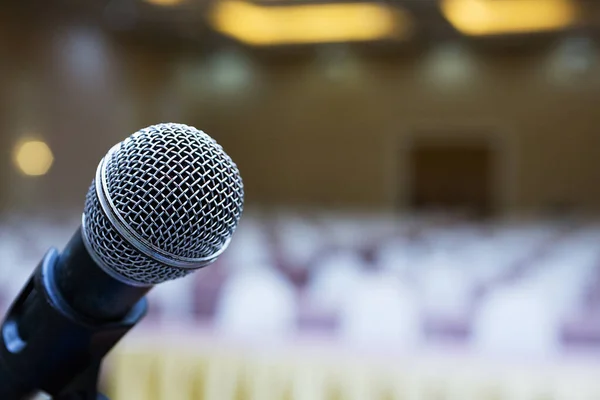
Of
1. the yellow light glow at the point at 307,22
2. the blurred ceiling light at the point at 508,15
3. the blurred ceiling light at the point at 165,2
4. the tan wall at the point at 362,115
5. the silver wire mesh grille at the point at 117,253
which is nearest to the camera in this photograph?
the silver wire mesh grille at the point at 117,253

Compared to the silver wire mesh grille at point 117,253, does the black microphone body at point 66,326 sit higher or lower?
lower

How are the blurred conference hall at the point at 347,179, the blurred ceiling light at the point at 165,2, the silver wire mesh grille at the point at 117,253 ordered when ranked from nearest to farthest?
the silver wire mesh grille at the point at 117,253
the blurred conference hall at the point at 347,179
the blurred ceiling light at the point at 165,2

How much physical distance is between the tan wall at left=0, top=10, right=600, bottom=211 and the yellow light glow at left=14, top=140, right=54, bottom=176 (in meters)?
1.37

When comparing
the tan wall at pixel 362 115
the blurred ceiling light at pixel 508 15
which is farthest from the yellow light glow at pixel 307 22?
the tan wall at pixel 362 115

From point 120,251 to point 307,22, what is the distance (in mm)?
14076

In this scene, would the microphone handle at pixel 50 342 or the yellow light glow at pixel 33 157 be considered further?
the yellow light glow at pixel 33 157

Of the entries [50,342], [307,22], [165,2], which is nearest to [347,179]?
[307,22]

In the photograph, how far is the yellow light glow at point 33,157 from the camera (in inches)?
465

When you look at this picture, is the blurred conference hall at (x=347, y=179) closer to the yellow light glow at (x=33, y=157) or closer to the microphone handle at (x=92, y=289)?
the yellow light glow at (x=33, y=157)

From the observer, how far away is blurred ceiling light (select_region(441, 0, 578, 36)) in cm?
1228

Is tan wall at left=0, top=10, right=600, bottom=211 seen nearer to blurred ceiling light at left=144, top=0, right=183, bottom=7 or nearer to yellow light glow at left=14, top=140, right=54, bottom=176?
yellow light glow at left=14, top=140, right=54, bottom=176

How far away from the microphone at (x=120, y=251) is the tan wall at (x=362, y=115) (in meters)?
13.0

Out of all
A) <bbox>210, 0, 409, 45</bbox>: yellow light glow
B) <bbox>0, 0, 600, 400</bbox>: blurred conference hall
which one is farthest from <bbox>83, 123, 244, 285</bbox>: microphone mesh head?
<bbox>210, 0, 409, 45</bbox>: yellow light glow

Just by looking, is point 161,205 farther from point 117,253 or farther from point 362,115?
A: point 362,115
